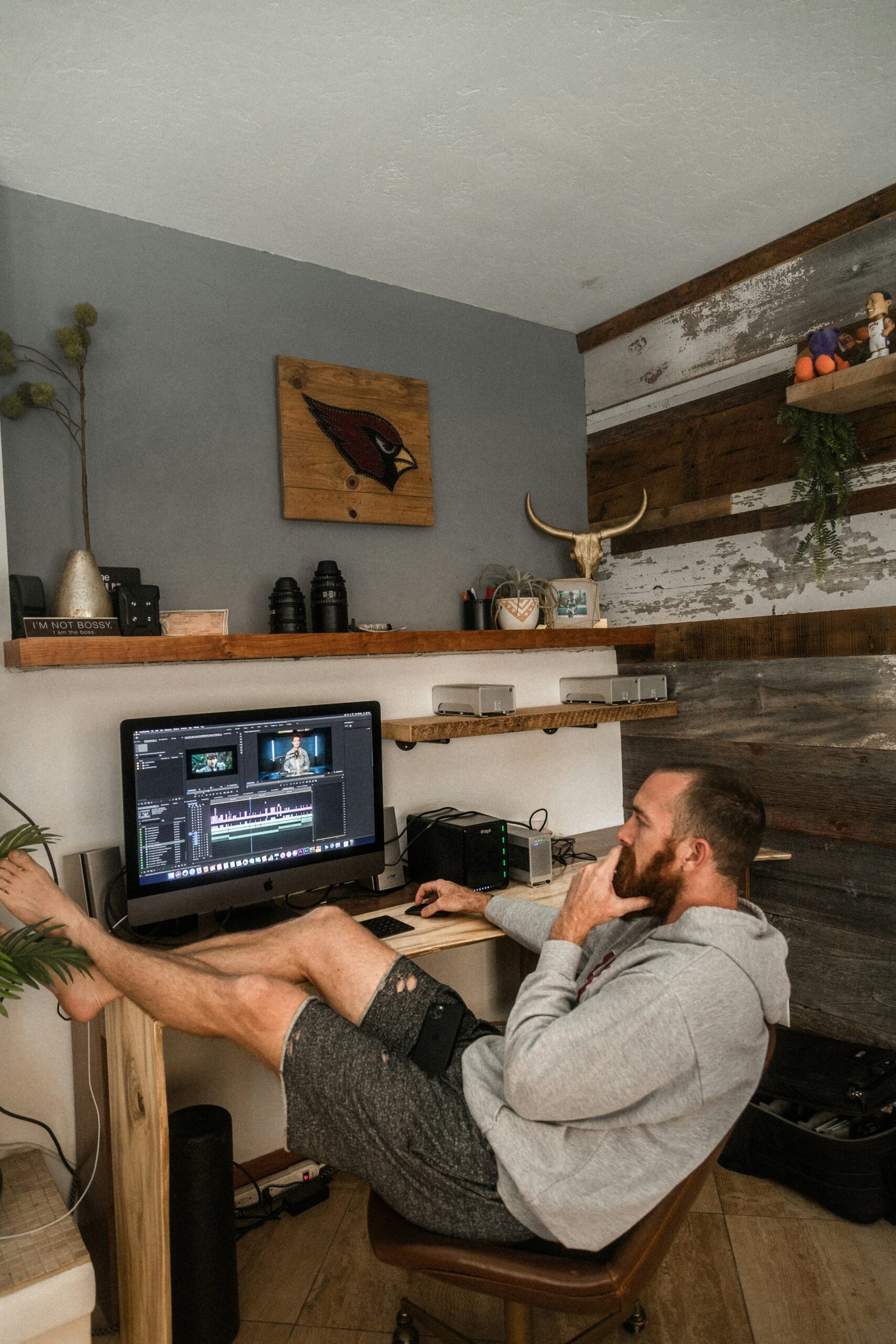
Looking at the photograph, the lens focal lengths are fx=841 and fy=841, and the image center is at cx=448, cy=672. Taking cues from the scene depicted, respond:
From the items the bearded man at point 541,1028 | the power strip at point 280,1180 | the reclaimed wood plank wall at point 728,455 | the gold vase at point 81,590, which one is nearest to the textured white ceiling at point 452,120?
the reclaimed wood plank wall at point 728,455

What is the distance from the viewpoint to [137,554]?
2.23m

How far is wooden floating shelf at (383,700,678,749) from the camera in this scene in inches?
93.0

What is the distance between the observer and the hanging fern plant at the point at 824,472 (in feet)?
7.90

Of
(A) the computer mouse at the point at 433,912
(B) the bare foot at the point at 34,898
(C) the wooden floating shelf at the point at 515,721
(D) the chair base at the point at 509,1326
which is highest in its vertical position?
(C) the wooden floating shelf at the point at 515,721

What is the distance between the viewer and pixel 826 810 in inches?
99.2

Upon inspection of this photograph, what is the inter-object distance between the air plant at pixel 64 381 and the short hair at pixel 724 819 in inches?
61.4

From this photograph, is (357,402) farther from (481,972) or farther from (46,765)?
(481,972)

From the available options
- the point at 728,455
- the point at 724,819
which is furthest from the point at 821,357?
the point at 724,819

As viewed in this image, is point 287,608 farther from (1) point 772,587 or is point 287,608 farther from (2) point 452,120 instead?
(1) point 772,587

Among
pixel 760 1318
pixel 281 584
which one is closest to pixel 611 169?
pixel 281 584

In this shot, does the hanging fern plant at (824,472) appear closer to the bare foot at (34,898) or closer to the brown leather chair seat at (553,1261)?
the brown leather chair seat at (553,1261)

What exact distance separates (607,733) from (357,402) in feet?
4.85

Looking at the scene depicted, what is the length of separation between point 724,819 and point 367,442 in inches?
64.8

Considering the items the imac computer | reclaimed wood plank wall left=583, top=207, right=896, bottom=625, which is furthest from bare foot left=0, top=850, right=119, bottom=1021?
reclaimed wood plank wall left=583, top=207, right=896, bottom=625
